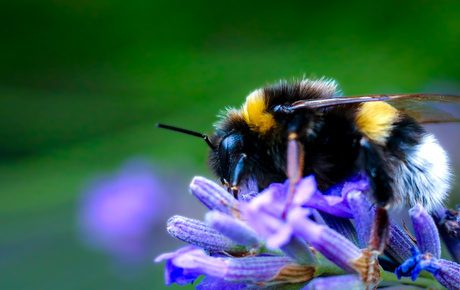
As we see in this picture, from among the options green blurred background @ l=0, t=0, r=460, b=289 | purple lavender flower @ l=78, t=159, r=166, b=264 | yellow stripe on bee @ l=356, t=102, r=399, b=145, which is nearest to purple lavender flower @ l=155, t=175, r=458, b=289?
yellow stripe on bee @ l=356, t=102, r=399, b=145

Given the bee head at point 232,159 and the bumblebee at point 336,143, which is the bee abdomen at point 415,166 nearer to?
the bumblebee at point 336,143

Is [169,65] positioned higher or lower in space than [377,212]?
higher

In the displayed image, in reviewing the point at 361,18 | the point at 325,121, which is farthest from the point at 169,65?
the point at 325,121

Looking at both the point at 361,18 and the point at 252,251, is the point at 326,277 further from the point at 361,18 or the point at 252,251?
the point at 361,18

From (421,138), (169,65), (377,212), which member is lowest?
(377,212)

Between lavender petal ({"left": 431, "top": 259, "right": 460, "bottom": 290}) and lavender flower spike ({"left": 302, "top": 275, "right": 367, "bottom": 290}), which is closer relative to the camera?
lavender flower spike ({"left": 302, "top": 275, "right": 367, "bottom": 290})

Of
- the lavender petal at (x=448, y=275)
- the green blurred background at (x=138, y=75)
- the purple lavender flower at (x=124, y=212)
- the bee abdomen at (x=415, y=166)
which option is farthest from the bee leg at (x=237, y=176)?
the purple lavender flower at (x=124, y=212)

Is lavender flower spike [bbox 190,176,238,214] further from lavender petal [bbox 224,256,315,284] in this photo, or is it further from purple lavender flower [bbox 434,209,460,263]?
purple lavender flower [bbox 434,209,460,263]
